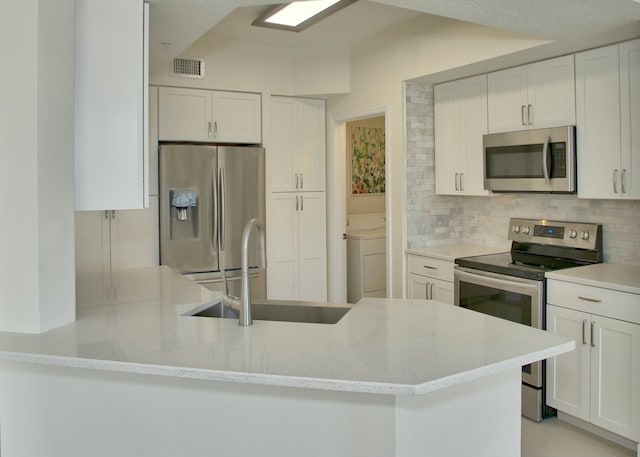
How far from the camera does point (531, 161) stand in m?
3.70

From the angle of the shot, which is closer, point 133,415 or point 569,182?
point 133,415

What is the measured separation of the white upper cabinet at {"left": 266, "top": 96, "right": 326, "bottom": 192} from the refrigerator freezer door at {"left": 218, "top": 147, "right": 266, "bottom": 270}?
0.29 metres

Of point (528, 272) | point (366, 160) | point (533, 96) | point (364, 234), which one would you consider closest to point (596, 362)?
point (528, 272)

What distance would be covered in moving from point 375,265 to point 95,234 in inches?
108

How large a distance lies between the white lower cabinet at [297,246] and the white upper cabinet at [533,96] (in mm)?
1906

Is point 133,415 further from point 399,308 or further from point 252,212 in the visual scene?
point 252,212

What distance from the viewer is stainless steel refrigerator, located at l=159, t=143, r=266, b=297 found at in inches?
173

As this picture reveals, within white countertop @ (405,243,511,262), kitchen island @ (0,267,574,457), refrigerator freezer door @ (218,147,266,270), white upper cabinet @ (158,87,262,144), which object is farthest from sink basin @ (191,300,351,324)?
white upper cabinet @ (158,87,262,144)

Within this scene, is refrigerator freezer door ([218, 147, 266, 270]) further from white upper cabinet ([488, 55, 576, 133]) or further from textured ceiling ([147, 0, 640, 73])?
white upper cabinet ([488, 55, 576, 133])

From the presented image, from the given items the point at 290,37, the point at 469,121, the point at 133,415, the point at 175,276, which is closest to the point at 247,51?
the point at 290,37

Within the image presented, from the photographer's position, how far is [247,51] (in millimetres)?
4855

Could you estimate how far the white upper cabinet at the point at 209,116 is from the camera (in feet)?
14.8

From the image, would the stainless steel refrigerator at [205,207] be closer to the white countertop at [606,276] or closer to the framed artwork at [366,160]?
the framed artwork at [366,160]

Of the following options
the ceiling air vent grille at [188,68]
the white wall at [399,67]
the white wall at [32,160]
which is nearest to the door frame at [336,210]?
the white wall at [399,67]
